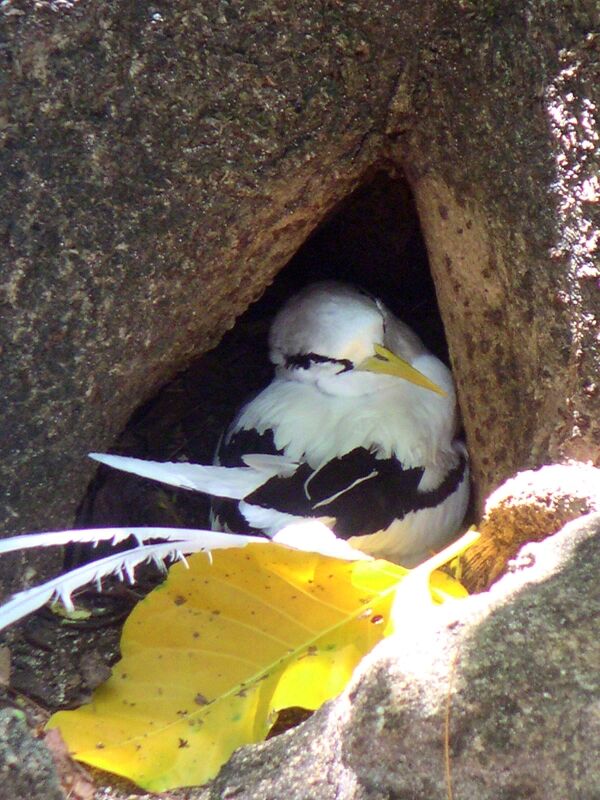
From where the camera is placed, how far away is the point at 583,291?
166cm

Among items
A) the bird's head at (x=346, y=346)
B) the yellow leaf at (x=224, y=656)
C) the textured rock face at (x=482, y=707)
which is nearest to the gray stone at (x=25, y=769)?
the yellow leaf at (x=224, y=656)

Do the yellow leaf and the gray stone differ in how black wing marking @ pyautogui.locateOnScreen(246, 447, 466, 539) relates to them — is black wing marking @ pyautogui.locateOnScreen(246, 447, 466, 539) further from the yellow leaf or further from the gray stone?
the gray stone

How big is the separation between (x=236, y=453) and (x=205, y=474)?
25 cm

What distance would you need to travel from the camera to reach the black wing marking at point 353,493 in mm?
1983

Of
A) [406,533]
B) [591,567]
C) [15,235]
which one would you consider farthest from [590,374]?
[15,235]

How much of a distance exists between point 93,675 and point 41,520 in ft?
1.08

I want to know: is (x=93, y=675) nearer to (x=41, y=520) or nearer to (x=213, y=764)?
(x=41, y=520)

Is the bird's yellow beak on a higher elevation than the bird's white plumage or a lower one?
higher

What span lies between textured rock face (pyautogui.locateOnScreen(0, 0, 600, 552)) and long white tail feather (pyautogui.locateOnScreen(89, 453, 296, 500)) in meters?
0.13

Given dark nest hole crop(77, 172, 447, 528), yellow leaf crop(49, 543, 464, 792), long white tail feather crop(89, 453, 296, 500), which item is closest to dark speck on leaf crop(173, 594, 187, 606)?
yellow leaf crop(49, 543, 464, 792)

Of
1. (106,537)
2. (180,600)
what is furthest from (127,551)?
(180,600)

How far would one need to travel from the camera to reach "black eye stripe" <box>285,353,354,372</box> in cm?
220

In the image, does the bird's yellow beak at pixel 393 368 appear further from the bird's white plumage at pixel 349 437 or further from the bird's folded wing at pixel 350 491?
the bird's folded wing at pixel 350 491

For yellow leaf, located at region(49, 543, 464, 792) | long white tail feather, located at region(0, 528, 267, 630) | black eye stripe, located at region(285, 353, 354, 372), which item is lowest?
yellow leaf, located at region(49, 543, 464, 792)
